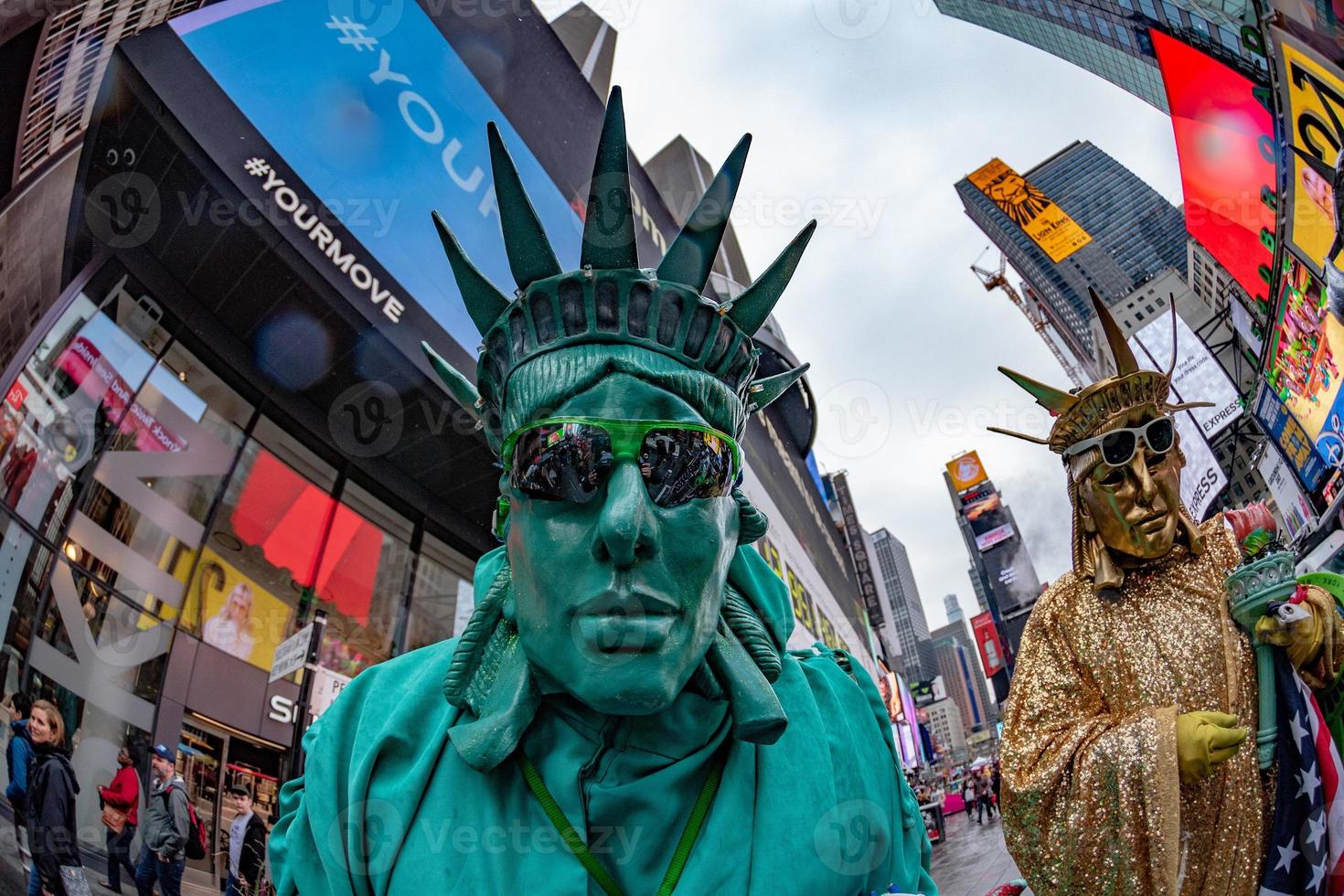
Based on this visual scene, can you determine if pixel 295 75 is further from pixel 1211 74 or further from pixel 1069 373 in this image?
pixel 1069 373

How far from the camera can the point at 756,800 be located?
52.7 inches

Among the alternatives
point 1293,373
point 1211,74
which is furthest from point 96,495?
point 1293,373

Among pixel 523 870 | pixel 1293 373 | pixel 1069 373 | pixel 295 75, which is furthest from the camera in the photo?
pixel 1069 373

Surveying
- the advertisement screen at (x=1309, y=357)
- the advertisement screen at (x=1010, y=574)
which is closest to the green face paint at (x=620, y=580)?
the advertisement screen at (x=1309, y=357)

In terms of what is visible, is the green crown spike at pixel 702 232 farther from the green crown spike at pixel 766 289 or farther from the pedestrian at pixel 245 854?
the pedestrian at pixel 245 854

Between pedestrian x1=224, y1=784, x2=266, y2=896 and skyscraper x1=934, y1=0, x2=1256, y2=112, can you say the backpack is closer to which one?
pedestrian x1=224, y1=784, x2=266, y2=896

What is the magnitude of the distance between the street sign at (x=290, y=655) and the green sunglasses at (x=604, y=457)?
6906mm

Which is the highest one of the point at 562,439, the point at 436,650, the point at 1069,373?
the point at 1069,373

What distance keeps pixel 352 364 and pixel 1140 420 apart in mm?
7001

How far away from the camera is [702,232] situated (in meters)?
1.51

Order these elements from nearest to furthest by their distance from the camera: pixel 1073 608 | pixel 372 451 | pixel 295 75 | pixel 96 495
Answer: pixel 1073 608
pixel 96 495
pixel 295 75
pixel 372 451

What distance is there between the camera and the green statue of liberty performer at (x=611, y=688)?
123cm

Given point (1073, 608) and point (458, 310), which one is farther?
point (458, 310)

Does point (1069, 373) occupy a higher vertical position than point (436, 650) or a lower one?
higher
